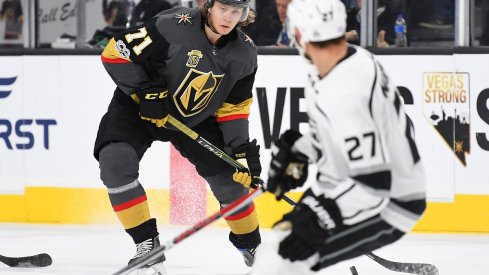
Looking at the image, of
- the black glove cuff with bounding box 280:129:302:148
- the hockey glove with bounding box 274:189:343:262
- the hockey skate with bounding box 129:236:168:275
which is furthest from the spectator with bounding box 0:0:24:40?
the hockey glove with bounding box 274:189:343:262

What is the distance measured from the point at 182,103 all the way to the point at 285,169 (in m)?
1.42

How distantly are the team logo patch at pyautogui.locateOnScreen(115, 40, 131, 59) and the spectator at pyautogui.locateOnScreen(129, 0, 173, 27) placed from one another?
6.49ft

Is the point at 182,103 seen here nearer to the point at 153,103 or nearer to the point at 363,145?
the point at 153,103

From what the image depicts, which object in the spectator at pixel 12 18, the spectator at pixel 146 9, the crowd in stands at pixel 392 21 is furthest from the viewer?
the spectator at pixel 12 18

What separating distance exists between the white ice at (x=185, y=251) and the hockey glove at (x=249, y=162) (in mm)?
566

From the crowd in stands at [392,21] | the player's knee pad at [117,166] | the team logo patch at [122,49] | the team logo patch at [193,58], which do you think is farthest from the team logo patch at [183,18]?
the crowd in stands at [392,21]

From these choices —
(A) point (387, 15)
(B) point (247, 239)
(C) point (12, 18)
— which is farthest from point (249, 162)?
(C) point (12, 18)

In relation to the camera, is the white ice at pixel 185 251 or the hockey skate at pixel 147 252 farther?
the white ice at pixel 185 251

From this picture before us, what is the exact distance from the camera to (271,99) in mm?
5910

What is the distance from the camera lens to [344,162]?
281cm

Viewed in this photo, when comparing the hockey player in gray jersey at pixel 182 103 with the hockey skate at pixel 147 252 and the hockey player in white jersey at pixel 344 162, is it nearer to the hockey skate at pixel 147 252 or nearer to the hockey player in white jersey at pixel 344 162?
the hockey skate at pixel 147 252

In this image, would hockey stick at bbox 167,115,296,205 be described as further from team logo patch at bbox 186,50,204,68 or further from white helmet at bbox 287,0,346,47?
white helmet at bbox 287,0,346,47

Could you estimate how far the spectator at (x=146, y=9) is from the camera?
6.17m

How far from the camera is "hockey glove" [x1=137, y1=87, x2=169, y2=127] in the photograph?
410 cm
